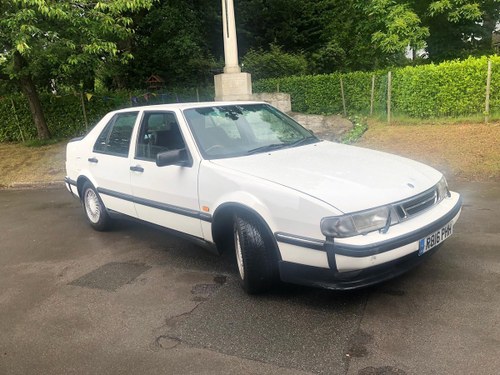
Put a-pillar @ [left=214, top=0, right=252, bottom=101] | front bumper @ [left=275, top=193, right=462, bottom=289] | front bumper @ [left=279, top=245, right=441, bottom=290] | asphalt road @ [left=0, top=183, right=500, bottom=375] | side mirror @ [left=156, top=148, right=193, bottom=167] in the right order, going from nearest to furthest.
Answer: asphalt road @ [left=0, top=183, right=500, bottom=375] < front bumper @ [left=275, top=193, right=462, bottom=289] < front bumper @ [left=279, top=245, right=441, bottom=290] < side mirror @ [left=156, top=148, right=193, bottom=167] < a-pillar @ [left=214, top=0, right=252, bottom=101]

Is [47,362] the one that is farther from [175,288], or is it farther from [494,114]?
[494,114]

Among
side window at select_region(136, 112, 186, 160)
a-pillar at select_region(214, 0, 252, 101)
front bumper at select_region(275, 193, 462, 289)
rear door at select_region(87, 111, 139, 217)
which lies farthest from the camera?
a-pillar at select_region(214, 0, 252, 101)

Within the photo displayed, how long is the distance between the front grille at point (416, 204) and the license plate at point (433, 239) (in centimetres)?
20

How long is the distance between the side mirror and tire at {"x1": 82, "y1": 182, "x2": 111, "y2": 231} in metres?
1.90

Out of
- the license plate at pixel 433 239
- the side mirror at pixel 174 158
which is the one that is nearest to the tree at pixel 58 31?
the side mirror at pixel 174 158

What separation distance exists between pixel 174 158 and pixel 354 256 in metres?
1.87

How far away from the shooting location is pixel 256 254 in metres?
3.49

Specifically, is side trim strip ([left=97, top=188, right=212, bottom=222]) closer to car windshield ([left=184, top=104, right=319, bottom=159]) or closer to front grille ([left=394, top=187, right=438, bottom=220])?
car windshield ([left=184, top=104, right=319, bottom=159])

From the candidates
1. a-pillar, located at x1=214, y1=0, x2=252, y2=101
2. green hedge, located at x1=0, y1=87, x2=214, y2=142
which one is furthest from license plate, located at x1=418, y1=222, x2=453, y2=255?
green hedge, located at x1=0, y1=87, x2=214, y2=142

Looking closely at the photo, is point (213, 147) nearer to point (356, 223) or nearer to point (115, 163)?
point (115, 163)

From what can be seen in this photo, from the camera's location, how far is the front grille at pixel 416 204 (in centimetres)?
326

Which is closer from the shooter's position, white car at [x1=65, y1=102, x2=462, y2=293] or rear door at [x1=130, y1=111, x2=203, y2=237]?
white car at [x1=65, y1=102, x2=462, y2=293]

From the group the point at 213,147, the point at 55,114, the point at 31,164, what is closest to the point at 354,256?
the point at 213,147

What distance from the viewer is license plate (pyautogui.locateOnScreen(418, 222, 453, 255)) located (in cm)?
331
